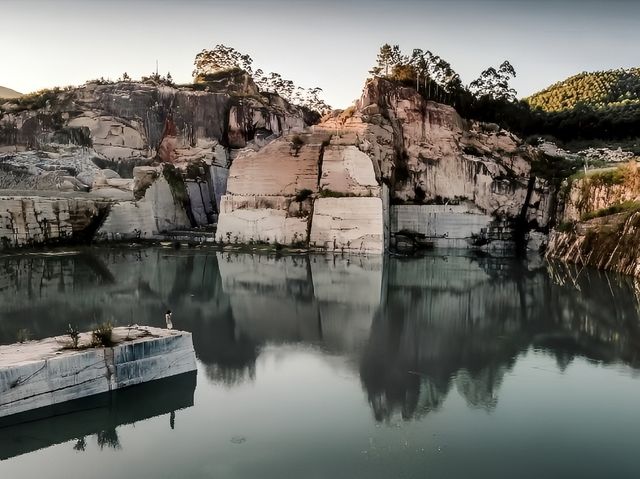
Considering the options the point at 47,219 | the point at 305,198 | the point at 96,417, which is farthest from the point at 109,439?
the point at 305,198

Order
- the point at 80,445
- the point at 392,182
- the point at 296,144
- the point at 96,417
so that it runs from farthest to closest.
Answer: the point at 392,182 → the point at 296,144 → the point at 96,417 → the point at 80,445

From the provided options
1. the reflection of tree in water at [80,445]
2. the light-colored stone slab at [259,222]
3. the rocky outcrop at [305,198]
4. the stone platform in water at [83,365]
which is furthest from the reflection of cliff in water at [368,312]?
the light-colored stone slab at [259,222]

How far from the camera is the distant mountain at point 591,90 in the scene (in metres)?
61.5

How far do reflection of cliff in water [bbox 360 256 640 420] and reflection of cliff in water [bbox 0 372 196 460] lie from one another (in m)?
3.36

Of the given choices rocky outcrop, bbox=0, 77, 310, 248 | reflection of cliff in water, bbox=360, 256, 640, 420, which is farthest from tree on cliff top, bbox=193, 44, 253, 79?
reflection of cliff in water, bbox=360, 256, 640, 420

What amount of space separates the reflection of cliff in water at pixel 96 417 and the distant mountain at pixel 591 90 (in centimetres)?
5737

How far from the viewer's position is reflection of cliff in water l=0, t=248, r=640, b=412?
452 inches

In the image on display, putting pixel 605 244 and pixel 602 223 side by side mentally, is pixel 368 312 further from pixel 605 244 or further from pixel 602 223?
pixel 602 223

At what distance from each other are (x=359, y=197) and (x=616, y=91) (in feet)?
158

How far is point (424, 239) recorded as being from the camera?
116ft

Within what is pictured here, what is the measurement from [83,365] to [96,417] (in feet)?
3.03

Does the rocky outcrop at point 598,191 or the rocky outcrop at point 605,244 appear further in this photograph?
the rocky outcrop at point 598,191

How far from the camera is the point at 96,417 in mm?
8602

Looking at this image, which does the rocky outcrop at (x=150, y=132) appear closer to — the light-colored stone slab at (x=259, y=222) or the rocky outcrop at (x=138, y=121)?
the rocky outcrop at (x=138, y=121)
